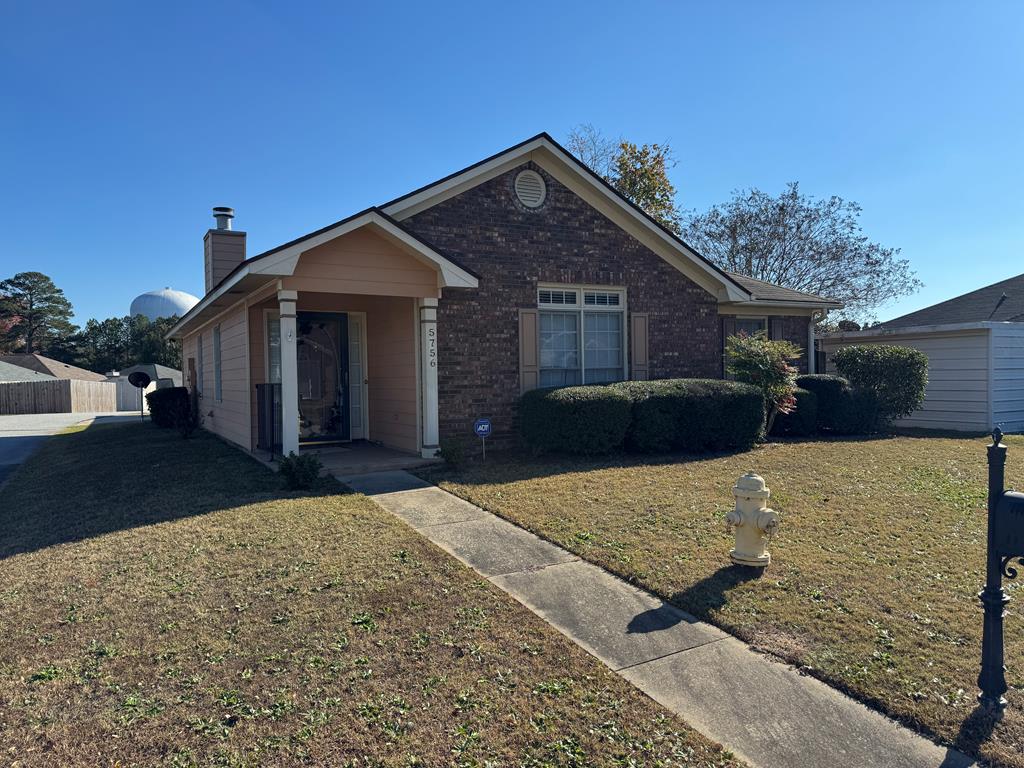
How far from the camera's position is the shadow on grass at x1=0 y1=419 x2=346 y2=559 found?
6.81 m

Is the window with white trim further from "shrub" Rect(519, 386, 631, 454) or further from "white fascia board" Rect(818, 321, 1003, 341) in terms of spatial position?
"white fascia board" Rect(818, 321, 1003, 341)

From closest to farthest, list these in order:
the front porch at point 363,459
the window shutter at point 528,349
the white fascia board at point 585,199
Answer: the front porch at point 363,459 < the white fascia board at point 585,199 < the window shutter at point 528,349

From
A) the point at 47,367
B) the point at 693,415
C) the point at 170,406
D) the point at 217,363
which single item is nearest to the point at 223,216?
the point at 217,363

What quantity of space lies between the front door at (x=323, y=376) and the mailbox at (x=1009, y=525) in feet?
34.6

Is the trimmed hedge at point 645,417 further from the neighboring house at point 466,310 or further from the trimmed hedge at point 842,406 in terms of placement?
the trimmed hedge at point 842,406

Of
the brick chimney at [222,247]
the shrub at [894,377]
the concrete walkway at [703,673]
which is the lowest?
the concrete walkway at [703,673]

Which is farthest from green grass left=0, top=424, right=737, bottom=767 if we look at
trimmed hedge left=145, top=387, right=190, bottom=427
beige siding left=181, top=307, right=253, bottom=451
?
trimmed hedge left=145, top=387, right=190, bottom=427

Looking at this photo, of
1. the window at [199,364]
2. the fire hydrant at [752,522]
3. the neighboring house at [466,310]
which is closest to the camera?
the fire hydrant at [752,522]

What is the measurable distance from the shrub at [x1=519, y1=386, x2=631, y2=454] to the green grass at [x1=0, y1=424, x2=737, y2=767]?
161 inches

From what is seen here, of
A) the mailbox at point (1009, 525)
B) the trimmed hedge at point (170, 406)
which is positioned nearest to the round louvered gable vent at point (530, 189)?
the mailbox at point (1009, 525)

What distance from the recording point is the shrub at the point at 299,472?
8.16m

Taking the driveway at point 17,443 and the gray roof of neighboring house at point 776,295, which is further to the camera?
the gray roof of neighboring house at point 776,295

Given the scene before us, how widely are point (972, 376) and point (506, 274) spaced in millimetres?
10610

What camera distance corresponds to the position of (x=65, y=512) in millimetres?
7551
